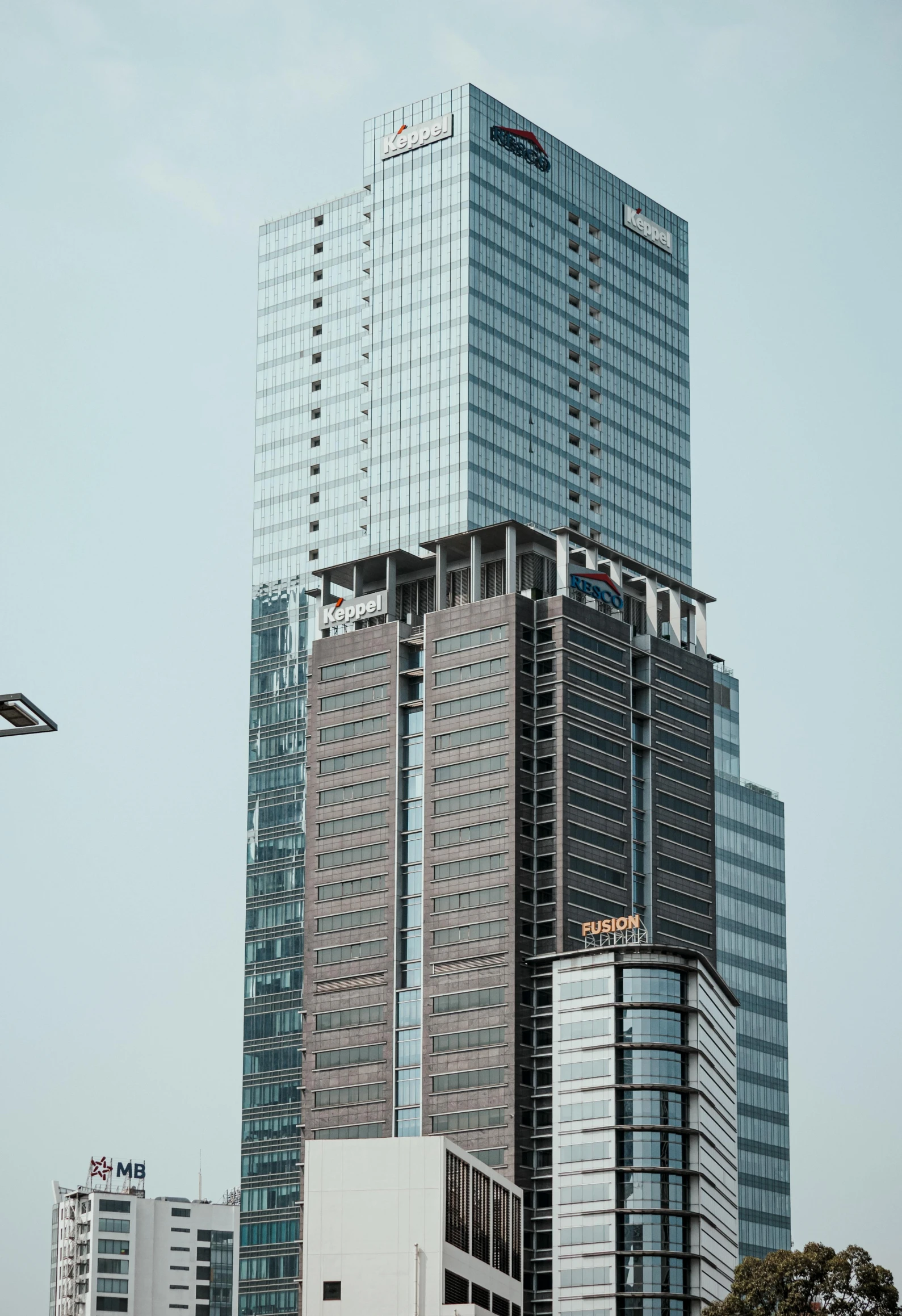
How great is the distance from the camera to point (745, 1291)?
549ft

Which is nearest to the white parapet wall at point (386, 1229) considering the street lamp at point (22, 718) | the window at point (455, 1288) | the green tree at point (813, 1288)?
the window at point (455, 1288)

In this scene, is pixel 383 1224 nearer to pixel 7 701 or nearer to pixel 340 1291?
pixel 340 1291

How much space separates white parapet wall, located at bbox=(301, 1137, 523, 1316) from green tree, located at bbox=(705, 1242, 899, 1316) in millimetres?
19929

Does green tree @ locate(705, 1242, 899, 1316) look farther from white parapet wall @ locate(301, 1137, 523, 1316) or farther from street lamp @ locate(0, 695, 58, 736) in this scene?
street lamp @ locate(0, 695, 58, 736)

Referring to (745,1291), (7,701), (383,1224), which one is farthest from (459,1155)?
(7,701)

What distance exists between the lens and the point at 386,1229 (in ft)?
535

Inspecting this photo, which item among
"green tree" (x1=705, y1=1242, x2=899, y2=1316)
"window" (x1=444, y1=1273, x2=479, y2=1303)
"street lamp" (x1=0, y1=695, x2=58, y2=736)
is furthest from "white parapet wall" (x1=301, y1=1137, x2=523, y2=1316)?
"street lamp" (x1=0, y1=695, x2=58, y2=736)

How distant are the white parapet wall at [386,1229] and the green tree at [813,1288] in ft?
65.4

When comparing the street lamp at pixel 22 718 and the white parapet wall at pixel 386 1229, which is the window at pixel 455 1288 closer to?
the white parapet wall at pixel 386 1229

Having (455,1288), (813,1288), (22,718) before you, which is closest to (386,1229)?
(455,1288)

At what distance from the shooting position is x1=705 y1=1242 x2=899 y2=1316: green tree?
533 feet

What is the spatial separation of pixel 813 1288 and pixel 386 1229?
30.8 m

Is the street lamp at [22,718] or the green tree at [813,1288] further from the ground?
the street lamp at [22,718]

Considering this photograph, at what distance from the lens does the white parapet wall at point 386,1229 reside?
16062cm
